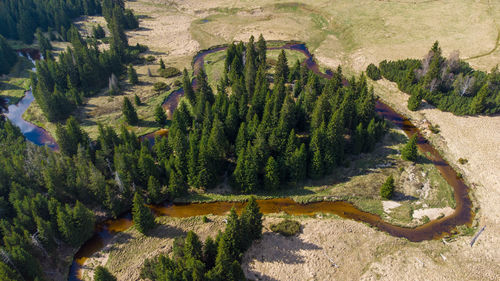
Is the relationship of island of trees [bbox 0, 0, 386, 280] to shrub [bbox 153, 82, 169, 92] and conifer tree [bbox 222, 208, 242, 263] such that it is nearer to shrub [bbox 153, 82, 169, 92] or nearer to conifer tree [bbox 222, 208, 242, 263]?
conifer tree [bbox 222, 208, 242, 263]

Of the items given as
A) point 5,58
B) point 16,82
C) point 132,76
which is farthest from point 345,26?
point 5,58

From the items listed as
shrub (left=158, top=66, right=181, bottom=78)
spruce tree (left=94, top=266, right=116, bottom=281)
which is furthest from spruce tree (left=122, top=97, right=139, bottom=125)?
spruce tree (left=94, top=266, right=116, bottom=281)

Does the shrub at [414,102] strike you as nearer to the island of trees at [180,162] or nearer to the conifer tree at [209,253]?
the island of trees at [180,162]

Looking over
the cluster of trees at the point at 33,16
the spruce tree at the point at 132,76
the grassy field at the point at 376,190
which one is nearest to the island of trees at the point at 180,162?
the grassy field at the point at 376,190

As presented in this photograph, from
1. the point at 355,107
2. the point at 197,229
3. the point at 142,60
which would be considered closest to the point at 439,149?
the point at 355,107

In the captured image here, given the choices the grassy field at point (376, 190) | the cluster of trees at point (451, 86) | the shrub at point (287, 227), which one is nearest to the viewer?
the shrub at point (287, 227)

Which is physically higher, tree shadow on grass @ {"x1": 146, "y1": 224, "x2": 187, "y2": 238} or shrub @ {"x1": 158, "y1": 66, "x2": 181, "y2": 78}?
shrub @ {"x1": 158, "y1": 66, "x2": 181, "y2": 78}
